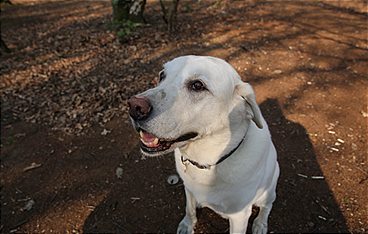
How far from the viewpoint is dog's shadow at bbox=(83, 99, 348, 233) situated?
294cm

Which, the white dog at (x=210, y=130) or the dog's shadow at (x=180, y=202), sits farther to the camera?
the dog's shadow at (x=180, y=202)

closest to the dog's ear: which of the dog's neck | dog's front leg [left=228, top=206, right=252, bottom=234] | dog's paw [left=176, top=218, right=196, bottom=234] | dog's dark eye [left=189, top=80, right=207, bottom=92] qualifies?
the dog's neck

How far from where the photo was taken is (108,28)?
23.8 ft

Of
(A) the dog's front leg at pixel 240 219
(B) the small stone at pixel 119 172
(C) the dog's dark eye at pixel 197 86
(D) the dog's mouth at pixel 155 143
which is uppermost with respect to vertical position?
(C) the dog's dark eye at pixel 197 86

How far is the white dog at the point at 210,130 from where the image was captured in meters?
1.79

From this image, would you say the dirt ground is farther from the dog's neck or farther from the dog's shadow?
the dog's neck

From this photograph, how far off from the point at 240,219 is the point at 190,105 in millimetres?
1080

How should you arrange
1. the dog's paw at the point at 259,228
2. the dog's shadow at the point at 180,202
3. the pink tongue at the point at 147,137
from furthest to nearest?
1. the dog's shadow at the point at 180,202
2. the dog's paw at the point at 259,228
3. the pink tongue at the point at 147,137

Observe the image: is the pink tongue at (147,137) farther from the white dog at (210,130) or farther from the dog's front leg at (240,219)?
the dog's front leg at (240,219)

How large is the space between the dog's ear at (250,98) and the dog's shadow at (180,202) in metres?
1.43

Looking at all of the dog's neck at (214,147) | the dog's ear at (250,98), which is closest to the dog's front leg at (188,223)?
the dog's neck at (214,147)

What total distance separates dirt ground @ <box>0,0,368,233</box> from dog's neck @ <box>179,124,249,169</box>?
1.12 meters


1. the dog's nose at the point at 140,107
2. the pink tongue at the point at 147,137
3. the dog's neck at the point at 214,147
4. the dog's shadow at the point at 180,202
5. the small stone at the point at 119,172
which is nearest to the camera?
the dog's nose at the point at 140,107

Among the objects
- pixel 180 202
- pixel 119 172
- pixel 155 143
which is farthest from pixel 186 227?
pixel 155 143
